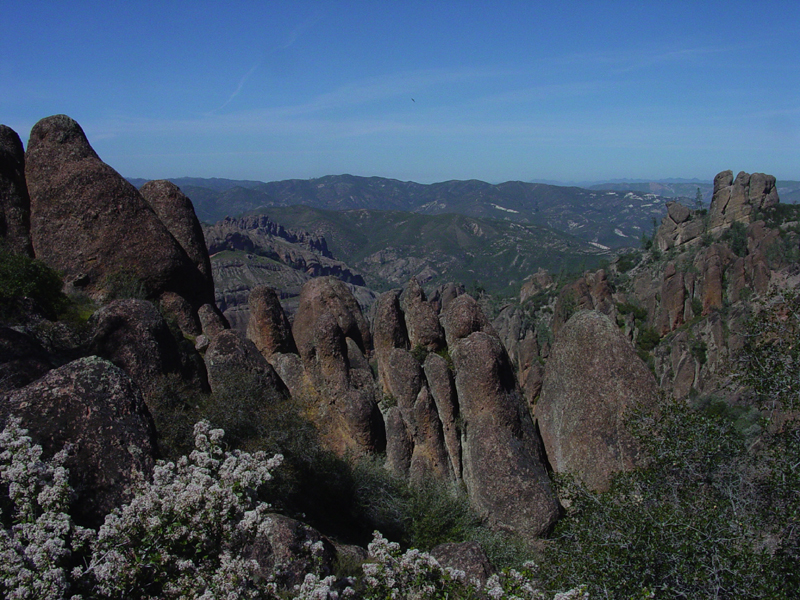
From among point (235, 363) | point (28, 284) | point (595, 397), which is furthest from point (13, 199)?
point (595, 397)

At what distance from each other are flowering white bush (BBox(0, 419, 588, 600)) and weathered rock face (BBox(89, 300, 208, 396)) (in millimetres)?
8600

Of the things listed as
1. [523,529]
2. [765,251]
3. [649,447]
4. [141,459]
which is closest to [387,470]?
[523,529]

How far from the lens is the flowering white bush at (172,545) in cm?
539

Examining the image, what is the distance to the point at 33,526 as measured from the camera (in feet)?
17.5

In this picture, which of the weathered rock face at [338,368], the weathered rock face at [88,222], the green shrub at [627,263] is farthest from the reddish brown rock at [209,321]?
the green shrub at [627,263]

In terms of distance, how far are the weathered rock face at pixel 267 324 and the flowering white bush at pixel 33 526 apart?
1683 cm

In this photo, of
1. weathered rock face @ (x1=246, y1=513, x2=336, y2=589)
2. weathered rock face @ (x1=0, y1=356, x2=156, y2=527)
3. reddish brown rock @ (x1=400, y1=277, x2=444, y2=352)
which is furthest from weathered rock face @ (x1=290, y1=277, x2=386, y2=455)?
weathered rock face @ (x1=0, y1=356, x2=156, y2=527)

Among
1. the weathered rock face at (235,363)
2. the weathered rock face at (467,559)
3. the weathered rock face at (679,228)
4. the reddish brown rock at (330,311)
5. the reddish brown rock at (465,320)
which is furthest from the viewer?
the weathered rock face at (679,228)

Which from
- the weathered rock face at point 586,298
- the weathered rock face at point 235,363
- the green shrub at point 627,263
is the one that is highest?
the weathered rock face at point 235,363

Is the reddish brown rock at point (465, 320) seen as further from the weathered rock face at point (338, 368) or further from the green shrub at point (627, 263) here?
the green shrub at point (627, 263)

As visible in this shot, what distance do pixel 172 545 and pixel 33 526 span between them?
1361 mm

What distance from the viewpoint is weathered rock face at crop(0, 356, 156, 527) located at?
7.29 metres

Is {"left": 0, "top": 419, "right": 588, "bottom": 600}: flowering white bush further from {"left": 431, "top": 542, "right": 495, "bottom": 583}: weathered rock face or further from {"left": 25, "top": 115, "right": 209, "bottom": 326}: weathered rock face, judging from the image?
{"left": 25, "top": 115, "right": 209, "bottom": 326}: weathered rock face

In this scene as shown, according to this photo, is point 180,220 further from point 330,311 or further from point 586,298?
point 586,298
